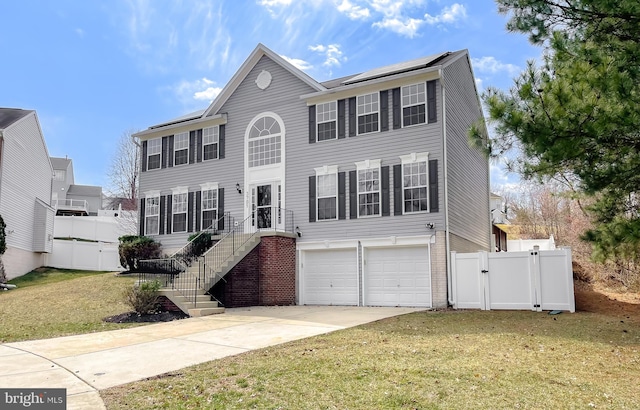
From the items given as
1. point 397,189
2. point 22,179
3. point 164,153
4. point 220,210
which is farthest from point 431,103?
point 22,179

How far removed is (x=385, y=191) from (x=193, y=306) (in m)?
7.01

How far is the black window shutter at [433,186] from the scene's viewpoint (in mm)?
15250

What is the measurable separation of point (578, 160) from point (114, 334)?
9915 millimetres

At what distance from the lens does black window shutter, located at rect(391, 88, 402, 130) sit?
635 inches

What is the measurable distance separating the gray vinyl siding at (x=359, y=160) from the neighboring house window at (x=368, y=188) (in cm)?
21

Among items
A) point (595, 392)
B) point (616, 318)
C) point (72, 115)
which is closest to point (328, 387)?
point (595, 392)

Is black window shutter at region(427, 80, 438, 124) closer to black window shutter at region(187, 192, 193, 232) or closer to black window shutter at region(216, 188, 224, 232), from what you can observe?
black window shutter at region(216, 188, 224, 232)

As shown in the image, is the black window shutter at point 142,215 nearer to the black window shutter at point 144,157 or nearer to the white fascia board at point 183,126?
the black window shutter at point 144,157

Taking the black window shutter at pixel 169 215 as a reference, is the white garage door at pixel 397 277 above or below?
below

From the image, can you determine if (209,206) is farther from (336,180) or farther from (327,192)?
(336,180)

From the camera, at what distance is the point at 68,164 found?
5159cm

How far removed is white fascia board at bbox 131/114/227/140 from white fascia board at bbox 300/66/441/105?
3860 mm

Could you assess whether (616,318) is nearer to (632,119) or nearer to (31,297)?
(632,119)

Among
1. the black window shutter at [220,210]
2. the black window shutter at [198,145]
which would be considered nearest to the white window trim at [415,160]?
the black window shutter at [220,210]
